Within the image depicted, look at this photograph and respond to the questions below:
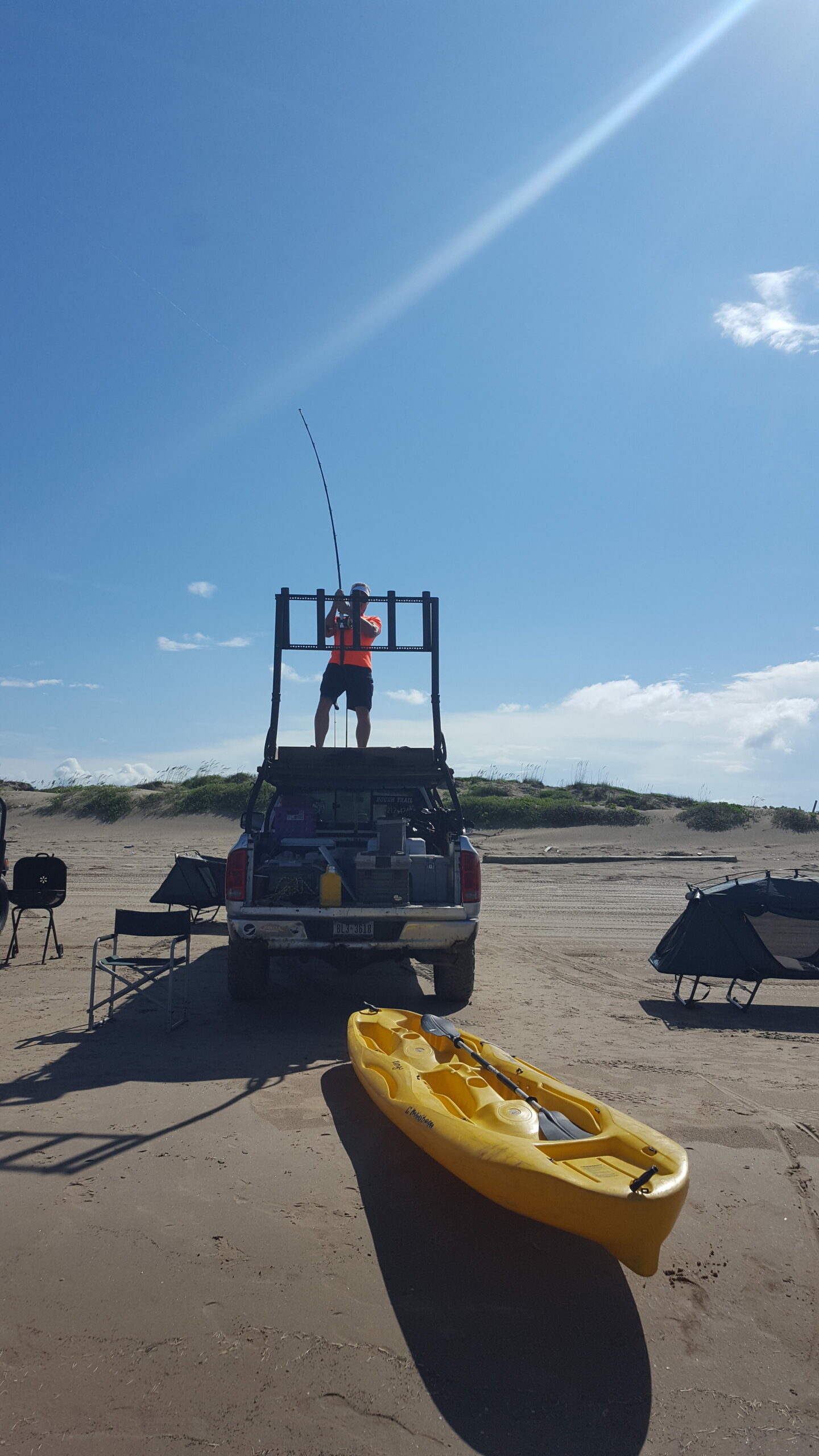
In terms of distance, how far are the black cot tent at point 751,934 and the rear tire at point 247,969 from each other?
3.45 meters

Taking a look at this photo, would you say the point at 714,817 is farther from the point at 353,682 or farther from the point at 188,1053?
the point at 188,1053

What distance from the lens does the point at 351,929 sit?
20.8 feet

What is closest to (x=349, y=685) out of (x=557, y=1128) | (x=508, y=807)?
(x=557, y=1128)

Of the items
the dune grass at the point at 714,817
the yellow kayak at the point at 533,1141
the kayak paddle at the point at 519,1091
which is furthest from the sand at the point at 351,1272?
the dune grass at the point at 714,817

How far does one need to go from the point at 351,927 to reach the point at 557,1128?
2.99 meters

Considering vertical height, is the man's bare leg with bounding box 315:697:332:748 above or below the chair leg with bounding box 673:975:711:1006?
above

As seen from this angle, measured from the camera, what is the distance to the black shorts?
9.50 metres

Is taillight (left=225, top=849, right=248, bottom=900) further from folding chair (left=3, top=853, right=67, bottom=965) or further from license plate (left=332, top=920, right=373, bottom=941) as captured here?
folding chair (left=3, top=853, right=67, bottom=965)

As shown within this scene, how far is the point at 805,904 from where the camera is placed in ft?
23.5

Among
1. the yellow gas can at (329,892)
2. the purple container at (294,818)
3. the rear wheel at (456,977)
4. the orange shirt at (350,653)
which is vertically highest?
the orange shirt at (350,653)

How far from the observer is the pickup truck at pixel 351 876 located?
638 centimetres

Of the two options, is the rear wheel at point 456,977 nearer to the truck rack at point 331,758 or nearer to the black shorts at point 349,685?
the truck rack at point 331,758

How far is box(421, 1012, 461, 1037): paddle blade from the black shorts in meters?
4.83

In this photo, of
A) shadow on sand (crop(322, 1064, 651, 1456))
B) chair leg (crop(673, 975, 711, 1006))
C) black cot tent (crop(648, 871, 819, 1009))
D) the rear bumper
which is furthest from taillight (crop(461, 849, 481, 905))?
shadow on sand (crop(322, 1064, 651, 1456))
